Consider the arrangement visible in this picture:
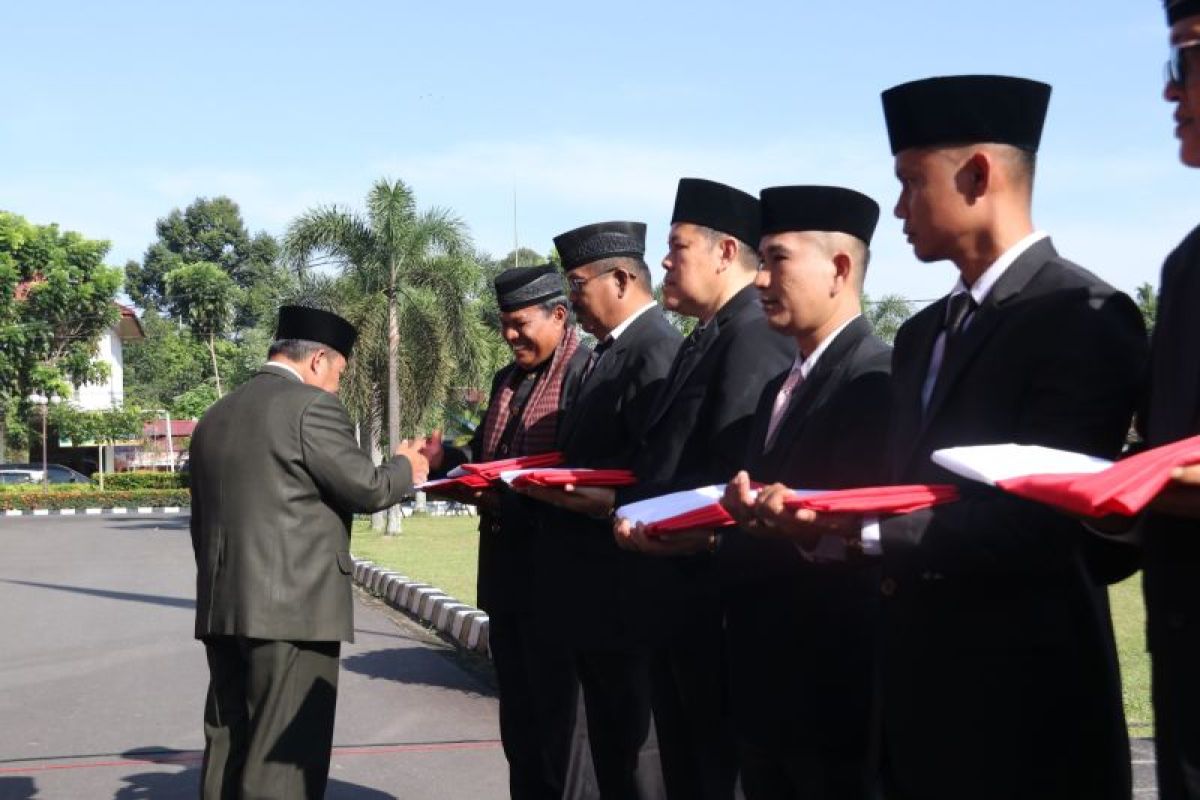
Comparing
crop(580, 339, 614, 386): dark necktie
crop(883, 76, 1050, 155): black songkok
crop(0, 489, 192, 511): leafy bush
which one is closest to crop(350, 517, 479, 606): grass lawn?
crop(580, 339, 614, 386): dark necktie

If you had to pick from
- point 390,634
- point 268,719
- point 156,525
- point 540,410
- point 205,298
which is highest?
point 205,298

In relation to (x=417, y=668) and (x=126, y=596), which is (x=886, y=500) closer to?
(x=417, y=668)

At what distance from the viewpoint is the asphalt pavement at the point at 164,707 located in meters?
6.86

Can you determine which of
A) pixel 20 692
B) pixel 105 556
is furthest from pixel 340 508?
pixel 105 556

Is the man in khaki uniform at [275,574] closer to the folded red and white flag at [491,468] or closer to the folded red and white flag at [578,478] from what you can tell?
the folded red and white flag at [491,468]

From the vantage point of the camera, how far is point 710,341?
4.44m

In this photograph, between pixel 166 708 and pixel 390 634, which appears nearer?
Result: pixel 166 708

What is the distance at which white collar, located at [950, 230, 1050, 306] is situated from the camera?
2857 mm

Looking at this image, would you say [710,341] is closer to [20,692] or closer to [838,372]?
[838,372]

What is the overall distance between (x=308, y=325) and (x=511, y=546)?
1.23 metres

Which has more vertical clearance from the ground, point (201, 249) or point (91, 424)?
point (201, 249)

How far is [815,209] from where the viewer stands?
12.3 feet

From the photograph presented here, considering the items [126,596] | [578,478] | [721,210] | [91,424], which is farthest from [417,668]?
[91,424]

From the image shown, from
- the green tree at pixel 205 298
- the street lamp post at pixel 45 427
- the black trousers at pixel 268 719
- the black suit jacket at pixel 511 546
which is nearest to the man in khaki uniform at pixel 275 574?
the black trousers at pixel 268 719
